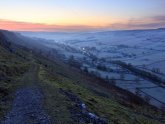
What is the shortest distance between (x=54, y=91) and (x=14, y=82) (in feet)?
32.4

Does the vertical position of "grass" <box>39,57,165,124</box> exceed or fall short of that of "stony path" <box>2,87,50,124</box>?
it falls short

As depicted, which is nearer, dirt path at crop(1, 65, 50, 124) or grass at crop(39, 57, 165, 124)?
dirt path at crop(1, 65, 50, 124)

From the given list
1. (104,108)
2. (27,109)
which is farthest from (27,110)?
(104,108)

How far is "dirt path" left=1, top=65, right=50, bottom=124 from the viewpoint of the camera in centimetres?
3112

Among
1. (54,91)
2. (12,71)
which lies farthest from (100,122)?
(12,71)

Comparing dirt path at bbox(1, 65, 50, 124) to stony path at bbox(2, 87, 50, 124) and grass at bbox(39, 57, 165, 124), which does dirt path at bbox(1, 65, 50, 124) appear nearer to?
stony path at bbox(2, 87, 50, 124)

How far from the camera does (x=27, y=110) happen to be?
114 feet

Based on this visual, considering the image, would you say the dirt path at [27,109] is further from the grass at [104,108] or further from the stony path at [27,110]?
the grass at [104,108]

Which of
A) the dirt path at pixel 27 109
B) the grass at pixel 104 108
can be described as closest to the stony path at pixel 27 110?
the dirt path at pixel 27 109

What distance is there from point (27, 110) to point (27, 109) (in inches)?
16.3

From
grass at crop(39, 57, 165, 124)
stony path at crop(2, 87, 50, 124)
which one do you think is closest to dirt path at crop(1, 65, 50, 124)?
stony path at crop(2, 87, 50, 124)

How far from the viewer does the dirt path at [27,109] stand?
31125mm

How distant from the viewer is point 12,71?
6444 centimetres

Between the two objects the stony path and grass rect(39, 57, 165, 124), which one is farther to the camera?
grass rect(39, 57, 165, 124)
